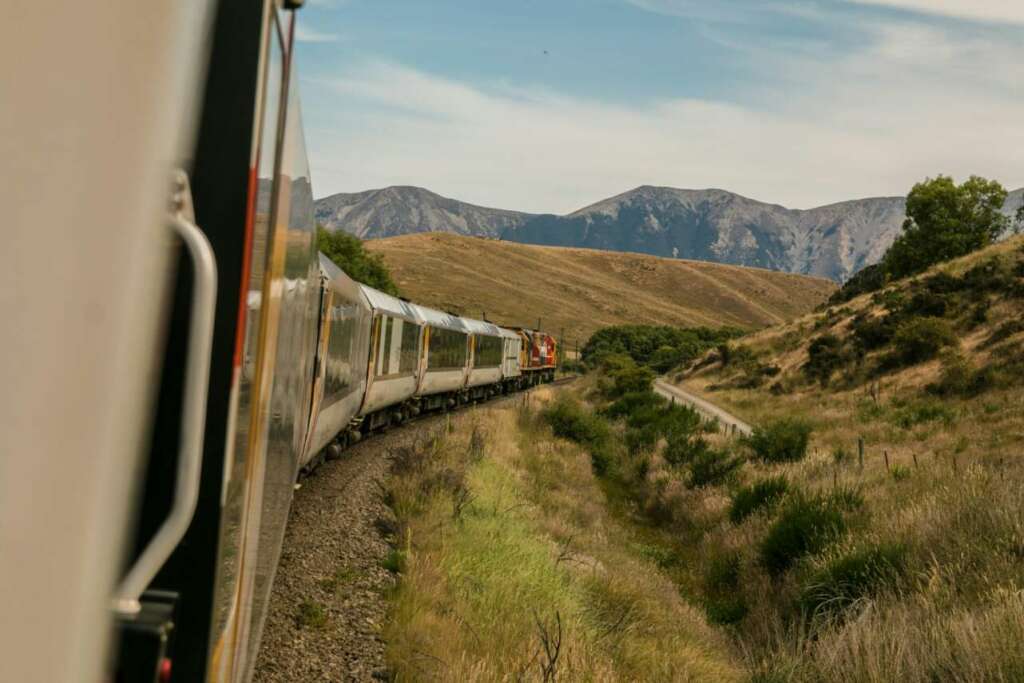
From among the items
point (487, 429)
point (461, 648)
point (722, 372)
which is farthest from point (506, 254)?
point (461, 648)

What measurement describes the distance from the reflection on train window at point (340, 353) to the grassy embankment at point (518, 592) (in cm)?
143

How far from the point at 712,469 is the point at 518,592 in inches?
498

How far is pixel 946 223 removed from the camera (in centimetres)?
7600

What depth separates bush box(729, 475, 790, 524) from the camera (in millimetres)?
16406

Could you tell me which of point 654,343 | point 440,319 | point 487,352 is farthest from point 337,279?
point 654,343

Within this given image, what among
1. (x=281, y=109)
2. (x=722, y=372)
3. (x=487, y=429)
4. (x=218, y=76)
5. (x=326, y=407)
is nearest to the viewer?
(x=218, y=76)

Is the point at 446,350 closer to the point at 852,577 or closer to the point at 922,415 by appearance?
the point at 922,415

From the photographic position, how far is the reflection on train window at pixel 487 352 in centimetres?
3193

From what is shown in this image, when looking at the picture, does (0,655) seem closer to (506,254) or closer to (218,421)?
(218,421)

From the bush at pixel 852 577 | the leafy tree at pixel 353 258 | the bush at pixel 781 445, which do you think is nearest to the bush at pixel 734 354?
the leafy tree at pixel 353 258

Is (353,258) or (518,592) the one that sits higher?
(353,258)

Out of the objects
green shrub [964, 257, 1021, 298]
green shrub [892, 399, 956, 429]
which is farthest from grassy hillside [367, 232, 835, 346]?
green shrub [892, 399, 956, 429]

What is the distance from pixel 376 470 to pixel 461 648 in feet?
23.6

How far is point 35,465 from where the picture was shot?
93 centimetres
